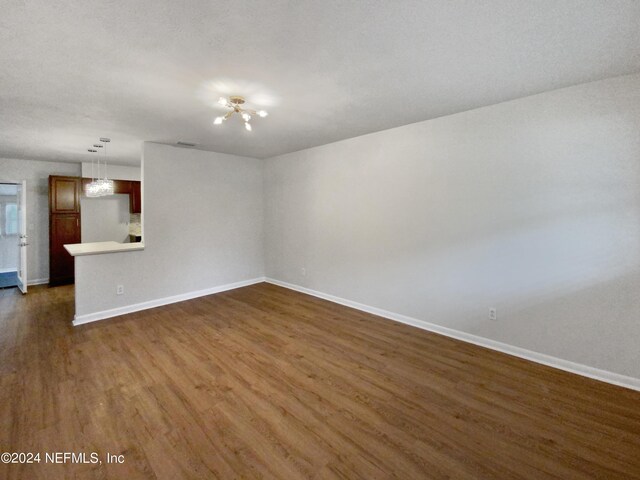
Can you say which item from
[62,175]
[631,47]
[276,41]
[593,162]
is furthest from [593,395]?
[62,175]

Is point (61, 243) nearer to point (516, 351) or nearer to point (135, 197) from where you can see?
point (135, 197)

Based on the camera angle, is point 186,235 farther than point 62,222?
No

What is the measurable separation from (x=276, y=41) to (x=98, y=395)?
2.99m

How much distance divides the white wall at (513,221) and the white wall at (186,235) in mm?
2127

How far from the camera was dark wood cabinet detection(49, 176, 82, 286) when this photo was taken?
5.70 metres

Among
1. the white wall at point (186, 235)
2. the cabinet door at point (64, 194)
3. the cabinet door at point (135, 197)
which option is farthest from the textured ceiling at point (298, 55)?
the cabinet door at point (135, 197)

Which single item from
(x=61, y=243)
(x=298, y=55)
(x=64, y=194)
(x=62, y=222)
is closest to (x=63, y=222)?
(x=62, y=222)

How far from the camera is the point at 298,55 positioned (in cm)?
200

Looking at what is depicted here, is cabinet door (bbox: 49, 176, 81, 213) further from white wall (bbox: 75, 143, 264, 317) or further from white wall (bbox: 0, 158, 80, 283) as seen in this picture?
white wall (bbox: 75, 143, 264, 317)

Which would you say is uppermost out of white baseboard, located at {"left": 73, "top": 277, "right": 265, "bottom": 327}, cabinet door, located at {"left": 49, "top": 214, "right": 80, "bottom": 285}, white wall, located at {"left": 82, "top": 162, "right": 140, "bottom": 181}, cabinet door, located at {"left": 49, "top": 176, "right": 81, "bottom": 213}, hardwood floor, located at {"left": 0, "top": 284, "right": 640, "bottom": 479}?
white wall, located at {"left": 82, "top": 162, "right": 140, "bottom": 181}

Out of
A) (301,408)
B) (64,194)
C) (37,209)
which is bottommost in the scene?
(301,408)

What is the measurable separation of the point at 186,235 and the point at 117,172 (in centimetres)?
316

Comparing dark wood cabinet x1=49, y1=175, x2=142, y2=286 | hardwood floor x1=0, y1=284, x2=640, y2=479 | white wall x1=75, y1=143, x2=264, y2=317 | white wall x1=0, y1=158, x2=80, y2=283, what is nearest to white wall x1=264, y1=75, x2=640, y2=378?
hardwood floor x1=0, y1=284, x2=640, y2=479

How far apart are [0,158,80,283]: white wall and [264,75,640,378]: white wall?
6.04 meters
